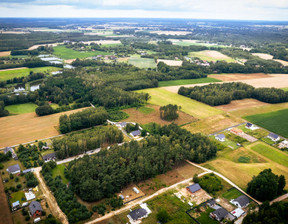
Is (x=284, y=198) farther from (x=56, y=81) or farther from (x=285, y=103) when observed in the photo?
(x=56, y=81)

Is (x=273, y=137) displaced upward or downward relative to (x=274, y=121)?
upward

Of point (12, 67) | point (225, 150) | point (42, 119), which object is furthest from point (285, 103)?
point (12, 67)

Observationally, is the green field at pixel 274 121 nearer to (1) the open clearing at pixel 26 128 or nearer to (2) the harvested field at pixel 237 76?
(2) the harvested field at pixel 237 76

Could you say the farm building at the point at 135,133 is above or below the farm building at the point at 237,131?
above

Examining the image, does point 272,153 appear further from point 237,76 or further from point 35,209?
point 237,76

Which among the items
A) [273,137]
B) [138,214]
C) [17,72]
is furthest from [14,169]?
[17,72]

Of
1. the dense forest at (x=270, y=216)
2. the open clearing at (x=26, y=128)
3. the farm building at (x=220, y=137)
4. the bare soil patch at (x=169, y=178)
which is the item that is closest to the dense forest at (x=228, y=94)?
the farm building at (x=220, y=137)
